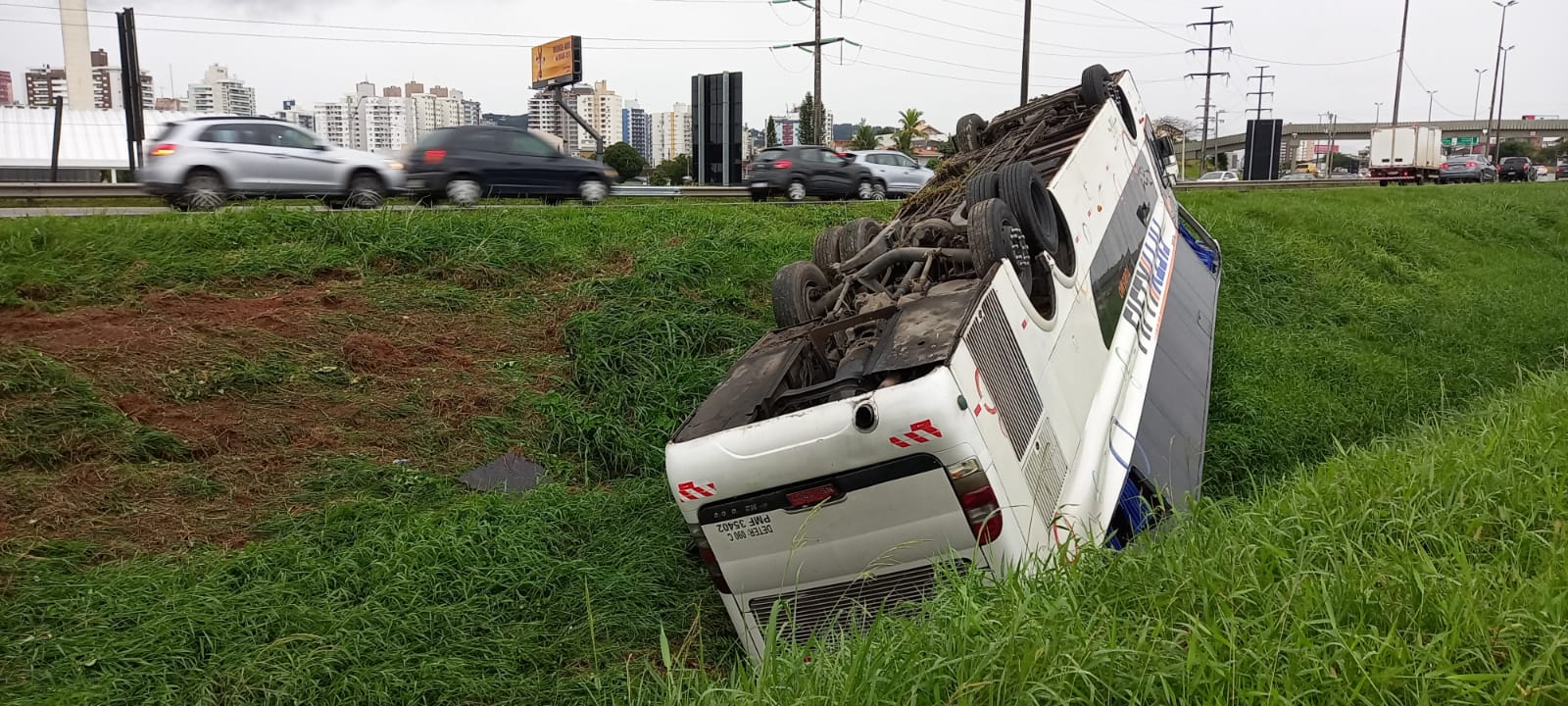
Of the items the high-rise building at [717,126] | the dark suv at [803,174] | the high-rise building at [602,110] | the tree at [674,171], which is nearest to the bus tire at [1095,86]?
the dark suv at [803,174]

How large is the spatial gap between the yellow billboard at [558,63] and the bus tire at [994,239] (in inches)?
1197

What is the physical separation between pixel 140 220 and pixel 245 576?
531cm

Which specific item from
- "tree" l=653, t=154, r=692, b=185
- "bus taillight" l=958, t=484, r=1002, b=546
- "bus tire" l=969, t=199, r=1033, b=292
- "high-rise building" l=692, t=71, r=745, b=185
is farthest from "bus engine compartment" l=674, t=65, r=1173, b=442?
"tree" l=653, t=154, r=692, b=185

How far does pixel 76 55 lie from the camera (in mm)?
36938

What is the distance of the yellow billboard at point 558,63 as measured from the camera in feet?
113

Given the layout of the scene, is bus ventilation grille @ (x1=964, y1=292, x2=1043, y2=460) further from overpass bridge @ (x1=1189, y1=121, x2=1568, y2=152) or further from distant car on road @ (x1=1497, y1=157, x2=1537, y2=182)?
overpass bridge @ (x1=1189, y1=121, x2=1568, y2=152)

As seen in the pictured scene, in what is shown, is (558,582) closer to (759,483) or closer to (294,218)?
(759,483)

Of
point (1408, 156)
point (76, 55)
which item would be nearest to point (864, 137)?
point (1408, 156)

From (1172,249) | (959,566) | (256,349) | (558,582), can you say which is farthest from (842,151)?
(959,566)

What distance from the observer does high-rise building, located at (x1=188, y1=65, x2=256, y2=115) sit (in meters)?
82.7

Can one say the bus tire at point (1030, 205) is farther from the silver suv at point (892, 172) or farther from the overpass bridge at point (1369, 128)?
the overpass bridge at point (1369, 128)

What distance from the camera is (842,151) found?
824 inches

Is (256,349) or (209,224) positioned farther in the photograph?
(209,224)

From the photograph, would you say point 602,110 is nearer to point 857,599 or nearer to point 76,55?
point 76,55
